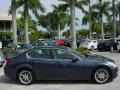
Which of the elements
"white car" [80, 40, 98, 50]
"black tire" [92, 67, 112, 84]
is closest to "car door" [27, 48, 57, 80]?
"black tire" [92, 67, 112, 84]

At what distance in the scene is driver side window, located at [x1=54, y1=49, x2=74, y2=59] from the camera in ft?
40.2

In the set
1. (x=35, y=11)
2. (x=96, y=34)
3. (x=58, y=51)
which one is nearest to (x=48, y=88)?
(x=58, y=51)

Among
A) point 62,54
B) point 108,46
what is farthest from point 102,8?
point 62,54

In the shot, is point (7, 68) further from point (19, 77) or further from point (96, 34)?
point (96, 34)

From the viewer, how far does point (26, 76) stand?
12.3 meters

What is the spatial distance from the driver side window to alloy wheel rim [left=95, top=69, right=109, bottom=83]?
1137 millimetres

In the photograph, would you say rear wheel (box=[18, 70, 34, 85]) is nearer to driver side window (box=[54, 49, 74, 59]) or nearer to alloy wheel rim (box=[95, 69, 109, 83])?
driver side window (box=[54, 49, 74, 59])

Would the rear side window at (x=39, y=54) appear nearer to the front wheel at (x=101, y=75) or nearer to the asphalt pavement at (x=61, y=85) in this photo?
the asphalt pavement at (x=61, y=85)

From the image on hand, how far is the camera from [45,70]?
12.2m

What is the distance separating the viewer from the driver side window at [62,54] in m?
12.3

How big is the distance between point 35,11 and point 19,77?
103 ft

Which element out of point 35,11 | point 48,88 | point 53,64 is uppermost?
point 35,11

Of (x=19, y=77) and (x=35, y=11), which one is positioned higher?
A: (x=35, y=11)

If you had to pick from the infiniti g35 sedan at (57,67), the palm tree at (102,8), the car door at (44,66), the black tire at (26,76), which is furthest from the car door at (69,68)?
the palm tree at (102,8)
